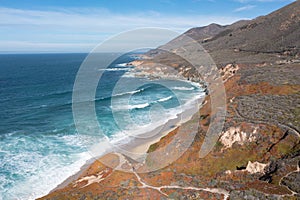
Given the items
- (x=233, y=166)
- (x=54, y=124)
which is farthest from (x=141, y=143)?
(x=54, y=124)

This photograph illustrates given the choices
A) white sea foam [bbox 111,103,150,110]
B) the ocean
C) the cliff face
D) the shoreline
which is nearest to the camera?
the cliff face

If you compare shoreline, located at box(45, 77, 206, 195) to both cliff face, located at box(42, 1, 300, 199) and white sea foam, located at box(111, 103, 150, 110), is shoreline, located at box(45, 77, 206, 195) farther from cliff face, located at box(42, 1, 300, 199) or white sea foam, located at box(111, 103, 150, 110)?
white sea foam, located at box(111, 103, 150, 110)

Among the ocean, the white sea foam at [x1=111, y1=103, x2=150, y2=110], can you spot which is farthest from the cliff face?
the white sea foam at [x1=111, y1=103, x2=150, y2=110]

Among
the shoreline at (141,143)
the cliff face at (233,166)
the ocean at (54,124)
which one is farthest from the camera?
the ocean at (54,124)

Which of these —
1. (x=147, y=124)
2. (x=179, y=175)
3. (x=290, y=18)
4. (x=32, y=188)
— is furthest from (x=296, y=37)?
(x=32, y=188)

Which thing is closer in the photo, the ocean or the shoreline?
the shoreline

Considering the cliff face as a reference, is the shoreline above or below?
below

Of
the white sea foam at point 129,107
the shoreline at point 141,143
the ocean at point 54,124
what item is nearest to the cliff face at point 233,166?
the shoreline at point 141,143

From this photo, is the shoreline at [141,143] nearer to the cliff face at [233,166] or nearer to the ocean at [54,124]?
the ocean at [54,124]
